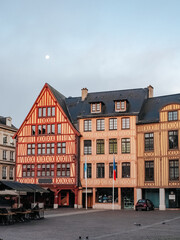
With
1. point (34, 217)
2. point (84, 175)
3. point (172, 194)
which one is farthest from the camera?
point (84, 175)

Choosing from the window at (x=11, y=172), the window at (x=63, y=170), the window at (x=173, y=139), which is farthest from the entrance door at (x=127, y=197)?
the window at (x=11, y=172)

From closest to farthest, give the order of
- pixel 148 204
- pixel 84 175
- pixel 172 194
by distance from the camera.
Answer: pixel 148 204, pixel 172 194, pixel 84 175

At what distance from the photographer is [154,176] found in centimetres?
A: 3962

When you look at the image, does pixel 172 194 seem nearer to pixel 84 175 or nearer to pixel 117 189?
pixel 117 189

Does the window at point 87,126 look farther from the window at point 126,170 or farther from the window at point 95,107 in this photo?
the window at point 126,170

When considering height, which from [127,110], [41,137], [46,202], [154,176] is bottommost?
[46,202]

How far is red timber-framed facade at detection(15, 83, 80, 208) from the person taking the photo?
42625 mm

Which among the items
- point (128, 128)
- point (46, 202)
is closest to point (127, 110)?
point (128, 128)

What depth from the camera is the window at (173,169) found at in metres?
38.7

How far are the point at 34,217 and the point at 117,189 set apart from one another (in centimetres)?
1743

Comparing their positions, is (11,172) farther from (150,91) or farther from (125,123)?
(150,91)

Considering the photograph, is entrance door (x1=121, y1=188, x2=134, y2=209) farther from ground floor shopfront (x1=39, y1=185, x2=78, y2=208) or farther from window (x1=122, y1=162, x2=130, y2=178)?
ground floor shopfront (x1=39, y1=185, x2=78, y2=208)

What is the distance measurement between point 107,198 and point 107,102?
10.9m

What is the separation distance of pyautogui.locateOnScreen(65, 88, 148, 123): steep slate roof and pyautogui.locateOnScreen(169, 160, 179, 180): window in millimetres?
6408
